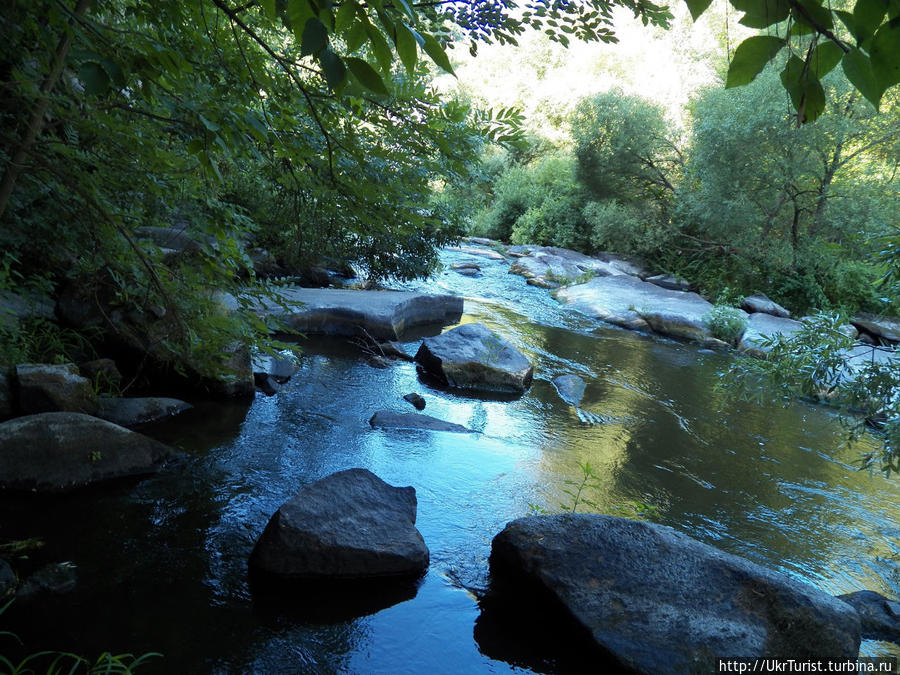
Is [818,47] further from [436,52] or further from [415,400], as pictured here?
[415,400]

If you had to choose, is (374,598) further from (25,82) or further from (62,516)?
(25,82)

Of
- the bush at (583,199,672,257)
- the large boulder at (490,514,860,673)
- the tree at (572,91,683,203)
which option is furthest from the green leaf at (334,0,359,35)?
the tree at (572,91,683,203)

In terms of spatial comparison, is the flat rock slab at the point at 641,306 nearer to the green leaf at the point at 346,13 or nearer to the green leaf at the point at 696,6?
the green leaf at the point at 696,6

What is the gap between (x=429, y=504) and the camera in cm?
529

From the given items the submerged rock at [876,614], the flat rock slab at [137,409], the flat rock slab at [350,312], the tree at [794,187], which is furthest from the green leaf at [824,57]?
the tree at [794,187]

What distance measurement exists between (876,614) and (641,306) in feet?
36.9

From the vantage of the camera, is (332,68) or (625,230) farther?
(625,230)

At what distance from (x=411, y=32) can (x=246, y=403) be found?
6433 mm

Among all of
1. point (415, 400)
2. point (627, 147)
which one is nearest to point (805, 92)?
point (415, 400)

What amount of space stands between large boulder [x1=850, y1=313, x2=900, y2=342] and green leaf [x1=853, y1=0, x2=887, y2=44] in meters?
17.0

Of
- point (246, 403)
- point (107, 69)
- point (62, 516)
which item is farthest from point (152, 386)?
point (107, 69)

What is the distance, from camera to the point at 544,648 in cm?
378

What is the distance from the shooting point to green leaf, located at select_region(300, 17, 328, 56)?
1.06 meters

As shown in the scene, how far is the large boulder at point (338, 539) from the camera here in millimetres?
4047
